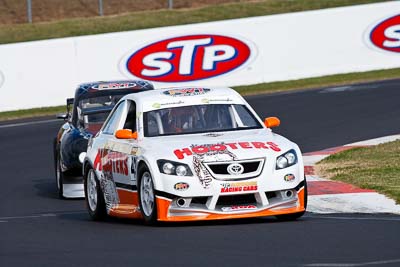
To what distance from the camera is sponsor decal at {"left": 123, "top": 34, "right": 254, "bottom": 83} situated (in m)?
30.4

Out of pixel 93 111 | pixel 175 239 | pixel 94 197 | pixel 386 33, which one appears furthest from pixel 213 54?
pixel 175 239

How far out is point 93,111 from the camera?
1716 centimetres

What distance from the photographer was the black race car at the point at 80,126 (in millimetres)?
16344

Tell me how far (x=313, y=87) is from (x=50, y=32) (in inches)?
344

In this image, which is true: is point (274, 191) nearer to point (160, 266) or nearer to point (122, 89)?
point (160, 266)

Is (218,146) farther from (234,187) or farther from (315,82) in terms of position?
(315,82)

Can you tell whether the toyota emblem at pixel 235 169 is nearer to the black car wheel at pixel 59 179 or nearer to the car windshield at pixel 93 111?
the black car wheel at pixel 59 179

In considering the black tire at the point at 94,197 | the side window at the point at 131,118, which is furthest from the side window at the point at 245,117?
the black tire at the point at 94,197

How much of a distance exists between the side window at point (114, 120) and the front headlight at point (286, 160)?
2216 millimetres

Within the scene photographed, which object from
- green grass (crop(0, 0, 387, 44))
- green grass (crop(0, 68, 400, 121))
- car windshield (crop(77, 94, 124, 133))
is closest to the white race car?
car windshield (crop(77, 94, 124, 133))

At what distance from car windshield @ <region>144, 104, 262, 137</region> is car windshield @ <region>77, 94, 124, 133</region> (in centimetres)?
434

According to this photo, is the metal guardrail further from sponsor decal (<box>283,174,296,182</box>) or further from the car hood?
sponsor decal (<box>283,174,296,182</box>)

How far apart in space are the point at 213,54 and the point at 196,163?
19.7 m

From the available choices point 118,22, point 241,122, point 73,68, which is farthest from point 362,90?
point 241,122
